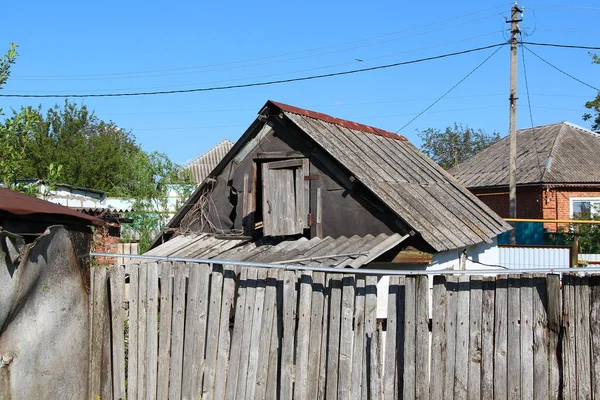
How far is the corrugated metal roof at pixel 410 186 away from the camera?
11.5 m

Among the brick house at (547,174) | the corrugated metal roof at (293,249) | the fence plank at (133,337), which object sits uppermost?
the brick house at (547,174)

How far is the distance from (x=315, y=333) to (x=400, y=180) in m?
8.09

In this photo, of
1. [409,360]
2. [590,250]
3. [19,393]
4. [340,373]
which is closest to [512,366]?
[409,360]

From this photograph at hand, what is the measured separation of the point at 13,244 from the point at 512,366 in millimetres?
3576

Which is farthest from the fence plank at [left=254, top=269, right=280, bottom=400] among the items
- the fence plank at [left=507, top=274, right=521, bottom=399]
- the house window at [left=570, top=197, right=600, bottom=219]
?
the house window at [left=570, top=197, right=600, bottom=219]

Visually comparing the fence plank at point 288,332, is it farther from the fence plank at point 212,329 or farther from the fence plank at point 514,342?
the fence plank at point 514,342

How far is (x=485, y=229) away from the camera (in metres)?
13.4

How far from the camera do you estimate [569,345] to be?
4.47m

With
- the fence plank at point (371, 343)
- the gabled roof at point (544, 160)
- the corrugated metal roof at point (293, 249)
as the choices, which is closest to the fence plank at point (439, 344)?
the fence plank at point (371, 343)

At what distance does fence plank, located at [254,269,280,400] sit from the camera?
529 cm

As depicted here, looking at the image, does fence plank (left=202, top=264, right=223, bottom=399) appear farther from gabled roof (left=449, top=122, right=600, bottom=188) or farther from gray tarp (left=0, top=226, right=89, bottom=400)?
gabled roof (left=449, top=122, right=600, bottom=188)

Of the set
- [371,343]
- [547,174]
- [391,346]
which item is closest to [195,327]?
[371,343]

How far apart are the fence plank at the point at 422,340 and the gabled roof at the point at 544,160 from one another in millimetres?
22886

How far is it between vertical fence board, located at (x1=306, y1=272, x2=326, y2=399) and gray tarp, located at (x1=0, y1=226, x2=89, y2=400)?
189 centimetres
